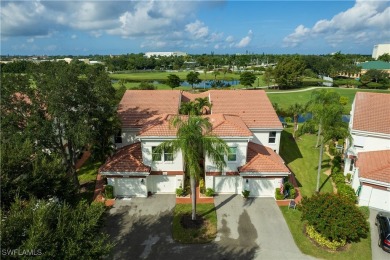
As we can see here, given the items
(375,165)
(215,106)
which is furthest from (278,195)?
(215,106)

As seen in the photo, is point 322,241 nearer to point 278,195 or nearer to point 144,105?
point 278,195

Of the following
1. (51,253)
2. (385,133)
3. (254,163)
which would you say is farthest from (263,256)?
(385,133)

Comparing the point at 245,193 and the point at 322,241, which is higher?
the point at 245,193

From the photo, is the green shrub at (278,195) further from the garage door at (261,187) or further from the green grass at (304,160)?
the green grass at (304,160)

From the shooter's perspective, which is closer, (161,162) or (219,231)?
(219,231)

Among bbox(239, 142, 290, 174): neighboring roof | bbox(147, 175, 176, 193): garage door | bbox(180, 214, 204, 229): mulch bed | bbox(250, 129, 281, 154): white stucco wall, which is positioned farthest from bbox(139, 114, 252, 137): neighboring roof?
bbox(180, 214, 204, 229): mulch bed

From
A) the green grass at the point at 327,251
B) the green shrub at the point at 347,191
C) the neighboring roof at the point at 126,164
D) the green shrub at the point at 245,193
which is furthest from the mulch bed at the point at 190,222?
the green shrub at the point at 347,191

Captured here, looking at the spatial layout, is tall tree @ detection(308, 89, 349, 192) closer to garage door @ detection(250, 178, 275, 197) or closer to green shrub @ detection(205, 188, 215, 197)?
garage door @ detection(250, 178, 275, 197)

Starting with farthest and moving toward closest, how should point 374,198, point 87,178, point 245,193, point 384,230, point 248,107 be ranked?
point 248,107 → point 87,178 → point 245,193 → point 374,198 → point 384,230
